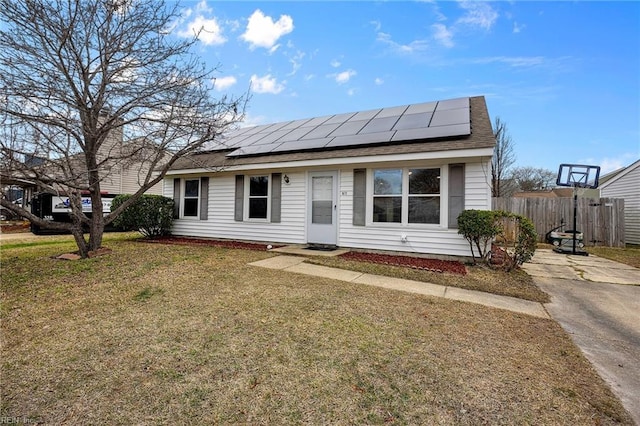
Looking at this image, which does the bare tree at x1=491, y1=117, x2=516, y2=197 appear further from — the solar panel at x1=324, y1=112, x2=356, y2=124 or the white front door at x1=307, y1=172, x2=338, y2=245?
the white front door at x1=307, y1=172, x2=338, y2=245

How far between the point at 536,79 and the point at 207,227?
565 inches

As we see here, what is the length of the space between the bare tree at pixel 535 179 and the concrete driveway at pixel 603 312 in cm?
2841

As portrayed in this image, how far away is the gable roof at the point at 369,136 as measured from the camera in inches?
266

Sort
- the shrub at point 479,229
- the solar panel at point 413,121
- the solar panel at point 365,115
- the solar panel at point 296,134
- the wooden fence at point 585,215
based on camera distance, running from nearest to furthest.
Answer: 1. the shrub at point 479,229
2. the solar panel at point 413,121
3. the solar panel at point 296,134
4. the solar panel at point 365,115
5. the wooden fence at point 585,215

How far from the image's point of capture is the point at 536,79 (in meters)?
12.0

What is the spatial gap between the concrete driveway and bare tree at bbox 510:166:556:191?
2841 centimetres

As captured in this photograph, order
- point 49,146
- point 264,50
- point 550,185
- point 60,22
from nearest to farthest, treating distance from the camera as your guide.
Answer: point 60,22 < point 49,146 < point 264,50 < point 550,185

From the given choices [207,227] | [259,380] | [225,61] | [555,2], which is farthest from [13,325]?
[555,2]

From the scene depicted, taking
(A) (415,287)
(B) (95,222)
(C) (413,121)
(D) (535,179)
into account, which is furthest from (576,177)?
(D) (535,179)

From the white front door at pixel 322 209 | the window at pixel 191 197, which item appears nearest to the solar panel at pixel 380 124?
the white front door at pixel 322 209

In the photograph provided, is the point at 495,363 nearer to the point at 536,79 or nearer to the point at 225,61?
the point at 225,61

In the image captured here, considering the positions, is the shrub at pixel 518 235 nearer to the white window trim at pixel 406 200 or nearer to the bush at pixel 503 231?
the bush at pixel 503 231

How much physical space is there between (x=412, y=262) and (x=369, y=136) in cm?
364

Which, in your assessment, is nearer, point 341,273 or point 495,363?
point 495,363
